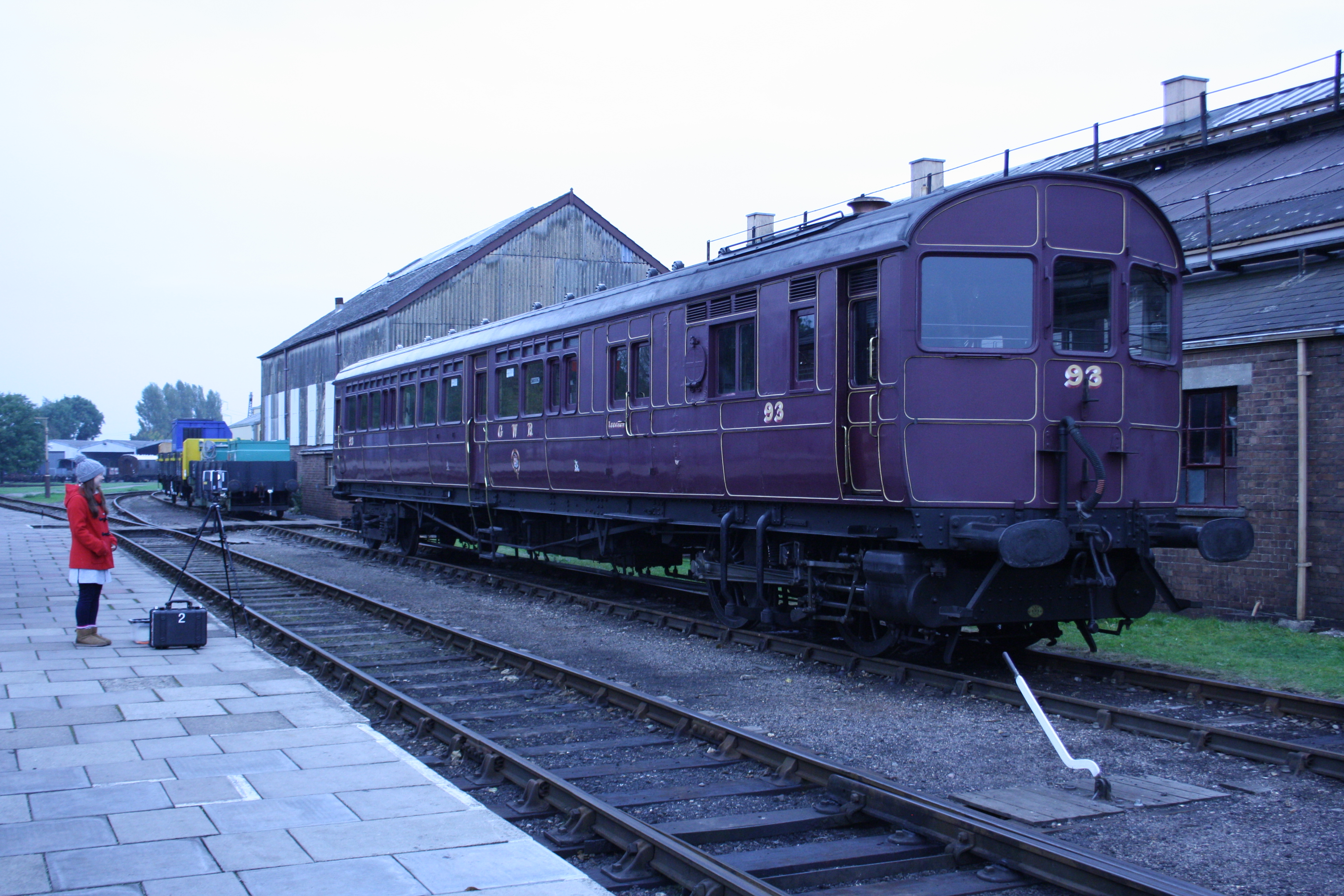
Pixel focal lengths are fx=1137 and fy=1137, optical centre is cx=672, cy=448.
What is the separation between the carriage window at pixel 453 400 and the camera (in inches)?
672

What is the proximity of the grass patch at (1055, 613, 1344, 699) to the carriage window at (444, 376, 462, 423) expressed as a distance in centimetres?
934

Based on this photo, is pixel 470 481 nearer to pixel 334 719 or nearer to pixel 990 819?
pixel 334 719

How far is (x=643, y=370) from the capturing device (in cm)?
1209

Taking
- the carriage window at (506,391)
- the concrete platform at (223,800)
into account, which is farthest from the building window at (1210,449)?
the concrete platform at (223,800)

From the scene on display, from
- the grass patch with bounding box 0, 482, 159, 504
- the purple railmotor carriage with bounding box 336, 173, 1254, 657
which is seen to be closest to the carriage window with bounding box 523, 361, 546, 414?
the purple railmotor carriage with bounding box 336, 173, 1254, 657

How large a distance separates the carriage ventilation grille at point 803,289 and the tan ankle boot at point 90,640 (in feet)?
21.8

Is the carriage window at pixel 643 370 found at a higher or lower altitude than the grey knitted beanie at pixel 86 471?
higher

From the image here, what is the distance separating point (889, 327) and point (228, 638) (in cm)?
680

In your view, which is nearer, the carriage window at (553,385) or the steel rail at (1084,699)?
the steel rail at (1084,699)

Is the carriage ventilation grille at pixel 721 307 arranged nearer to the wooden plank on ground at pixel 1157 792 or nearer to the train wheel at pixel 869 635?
the train wheel at pixel 869 635

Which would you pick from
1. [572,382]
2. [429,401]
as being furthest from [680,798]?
[429,401]

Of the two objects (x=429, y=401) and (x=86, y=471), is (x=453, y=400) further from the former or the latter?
(x=86, y=471)

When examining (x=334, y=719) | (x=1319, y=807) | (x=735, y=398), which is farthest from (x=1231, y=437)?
(x=334, y=719)

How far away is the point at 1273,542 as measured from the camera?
12.0 m
